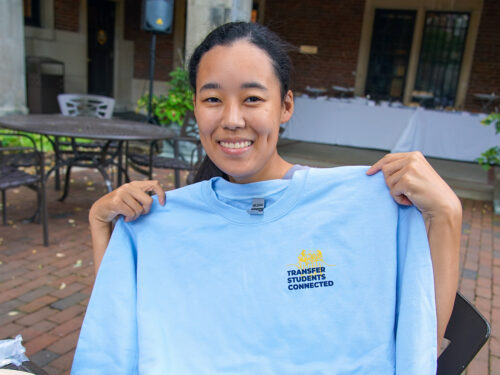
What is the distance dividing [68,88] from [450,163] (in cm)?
951

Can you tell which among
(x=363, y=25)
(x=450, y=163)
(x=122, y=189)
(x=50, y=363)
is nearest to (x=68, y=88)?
(x=363, y=25)

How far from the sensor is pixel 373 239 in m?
1.11

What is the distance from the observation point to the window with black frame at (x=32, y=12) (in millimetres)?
10898

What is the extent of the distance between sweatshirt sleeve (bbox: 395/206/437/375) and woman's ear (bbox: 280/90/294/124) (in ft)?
1.58

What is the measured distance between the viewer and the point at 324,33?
1154 cm

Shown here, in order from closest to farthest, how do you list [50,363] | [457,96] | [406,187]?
1. [406,187]
2. [50,363]
3. [457,96]

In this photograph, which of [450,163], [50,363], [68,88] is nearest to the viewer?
[50,363]

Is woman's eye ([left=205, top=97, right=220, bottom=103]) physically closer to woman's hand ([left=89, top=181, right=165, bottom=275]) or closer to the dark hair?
the dark hair

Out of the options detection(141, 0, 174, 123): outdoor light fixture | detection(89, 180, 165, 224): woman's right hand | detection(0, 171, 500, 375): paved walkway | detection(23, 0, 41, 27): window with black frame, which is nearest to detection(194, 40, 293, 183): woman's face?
detection(89, 180, 165, 224): woman's right hand

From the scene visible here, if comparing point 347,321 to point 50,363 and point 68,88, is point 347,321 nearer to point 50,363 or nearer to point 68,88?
point 50,363

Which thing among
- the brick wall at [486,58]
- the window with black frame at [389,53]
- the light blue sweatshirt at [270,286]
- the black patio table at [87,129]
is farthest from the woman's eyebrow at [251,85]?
the brick wall at [486,58]

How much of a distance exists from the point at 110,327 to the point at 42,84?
10934mm

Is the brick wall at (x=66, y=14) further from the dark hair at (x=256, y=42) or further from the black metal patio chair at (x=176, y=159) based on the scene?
the dark hair at (x=256, y=42)

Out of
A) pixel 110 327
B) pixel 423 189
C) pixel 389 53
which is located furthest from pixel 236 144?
pixel 389 53
